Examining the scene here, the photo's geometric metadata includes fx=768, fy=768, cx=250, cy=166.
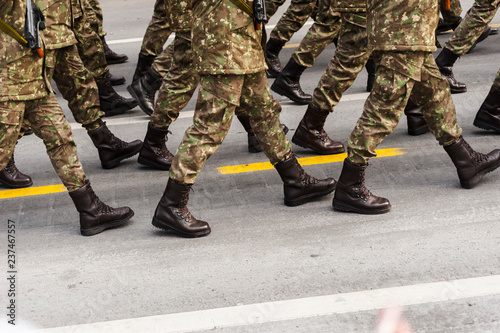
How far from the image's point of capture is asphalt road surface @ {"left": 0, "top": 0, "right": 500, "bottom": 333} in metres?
3.54

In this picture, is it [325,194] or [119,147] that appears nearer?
[325,194]

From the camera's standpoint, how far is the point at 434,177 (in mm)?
4996

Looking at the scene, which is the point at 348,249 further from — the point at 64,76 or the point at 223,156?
the point at 64,76

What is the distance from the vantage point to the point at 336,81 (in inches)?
209

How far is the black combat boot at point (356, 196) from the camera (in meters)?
4.50

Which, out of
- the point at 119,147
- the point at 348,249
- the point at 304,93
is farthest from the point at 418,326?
the point at 304,93

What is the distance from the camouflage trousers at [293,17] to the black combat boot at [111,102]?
5.41 ft

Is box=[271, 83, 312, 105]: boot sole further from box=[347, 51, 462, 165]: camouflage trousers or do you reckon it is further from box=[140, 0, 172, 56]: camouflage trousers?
box=[347, 51, 462, 165]: camouflage trousers

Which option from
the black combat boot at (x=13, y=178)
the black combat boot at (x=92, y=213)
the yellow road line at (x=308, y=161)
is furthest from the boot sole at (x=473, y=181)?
the black combat boot at (x=13, y=178)

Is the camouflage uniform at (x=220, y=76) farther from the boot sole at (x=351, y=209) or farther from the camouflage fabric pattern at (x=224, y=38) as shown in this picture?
the boot sole at (x=351, y=209)

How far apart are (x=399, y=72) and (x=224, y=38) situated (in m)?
1.01

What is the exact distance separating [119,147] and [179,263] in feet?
5.68

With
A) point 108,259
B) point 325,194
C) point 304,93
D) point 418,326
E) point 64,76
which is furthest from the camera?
point 304,93

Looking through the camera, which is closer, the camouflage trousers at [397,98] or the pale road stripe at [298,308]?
the pale road stripe at [298,308]
